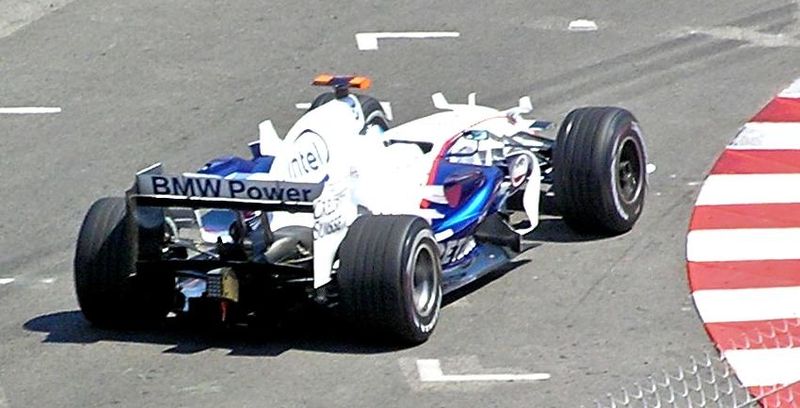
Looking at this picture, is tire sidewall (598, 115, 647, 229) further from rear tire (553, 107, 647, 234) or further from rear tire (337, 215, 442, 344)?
rear tire (337, 215, 442, 344)

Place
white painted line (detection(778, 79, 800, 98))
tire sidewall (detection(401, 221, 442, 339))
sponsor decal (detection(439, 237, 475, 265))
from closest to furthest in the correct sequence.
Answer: tire sidewall (detection(401, 221, 442, 339)) < sponsor decal (detection(439, 237, 475, 265)) < white painted line (detection(778, 79, 800, 98))

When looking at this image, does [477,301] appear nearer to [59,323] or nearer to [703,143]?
[59,323]

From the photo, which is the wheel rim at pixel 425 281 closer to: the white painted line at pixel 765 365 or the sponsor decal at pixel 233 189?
the sponsor decal at pixel 233 189

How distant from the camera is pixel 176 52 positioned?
15727mm

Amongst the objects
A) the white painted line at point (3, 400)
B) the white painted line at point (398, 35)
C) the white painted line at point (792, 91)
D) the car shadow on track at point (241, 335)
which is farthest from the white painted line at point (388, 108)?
the white painted line at point (3, 400)

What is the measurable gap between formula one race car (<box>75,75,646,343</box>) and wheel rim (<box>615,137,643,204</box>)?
0.27 ft

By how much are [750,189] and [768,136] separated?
1.40 meters

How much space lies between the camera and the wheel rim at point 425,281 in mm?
9398

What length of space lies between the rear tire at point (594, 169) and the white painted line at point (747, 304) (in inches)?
40.0

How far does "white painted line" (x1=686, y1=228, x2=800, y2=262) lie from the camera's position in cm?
1073

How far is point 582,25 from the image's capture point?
638 inches

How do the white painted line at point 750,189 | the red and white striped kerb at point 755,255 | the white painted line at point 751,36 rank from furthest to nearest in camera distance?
the white painted line at point 751,36 → the white painted line at point 750,189 → the red and white striped kerb at point 755,255

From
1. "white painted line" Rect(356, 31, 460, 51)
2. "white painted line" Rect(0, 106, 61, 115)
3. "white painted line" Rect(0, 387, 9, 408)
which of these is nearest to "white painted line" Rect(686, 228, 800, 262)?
"white painted line" Rect(0, 387, 9, 408)

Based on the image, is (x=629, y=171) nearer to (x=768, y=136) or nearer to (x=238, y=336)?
(x=768, y=136)
